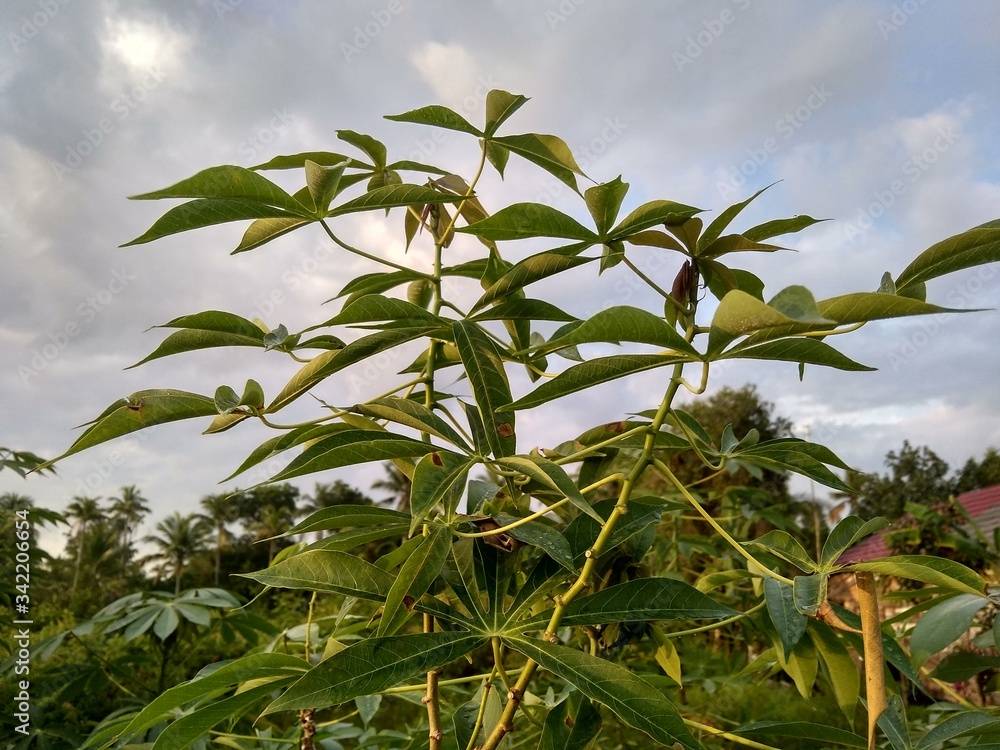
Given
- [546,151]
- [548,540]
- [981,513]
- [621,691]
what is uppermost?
[546,151]

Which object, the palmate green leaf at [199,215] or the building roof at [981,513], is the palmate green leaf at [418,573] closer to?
the palmate green leaf at [199,215]

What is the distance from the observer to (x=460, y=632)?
0.54 metres

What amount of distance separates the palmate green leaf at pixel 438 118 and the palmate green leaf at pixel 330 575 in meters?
0.38

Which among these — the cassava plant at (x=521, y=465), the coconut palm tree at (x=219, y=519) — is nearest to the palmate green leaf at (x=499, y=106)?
the cassava plant at (x=521, y=465)

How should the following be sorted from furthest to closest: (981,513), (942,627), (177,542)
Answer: (177,542) < (981,513) < (942,627)

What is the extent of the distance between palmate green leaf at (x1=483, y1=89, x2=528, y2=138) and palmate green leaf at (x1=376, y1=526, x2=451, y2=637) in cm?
38

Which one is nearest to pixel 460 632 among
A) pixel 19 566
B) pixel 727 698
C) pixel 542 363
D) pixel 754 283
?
pixel 542 363

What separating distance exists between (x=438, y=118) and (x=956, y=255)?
434 millimetres

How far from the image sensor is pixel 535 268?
551 millimetres

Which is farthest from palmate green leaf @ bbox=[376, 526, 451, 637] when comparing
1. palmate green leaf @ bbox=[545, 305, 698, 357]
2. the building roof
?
the building roof

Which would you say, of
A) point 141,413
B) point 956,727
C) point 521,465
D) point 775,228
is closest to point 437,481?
point 521,465

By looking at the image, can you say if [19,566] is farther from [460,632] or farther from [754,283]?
[754,283]

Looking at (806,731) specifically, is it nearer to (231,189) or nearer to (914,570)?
(914,570)

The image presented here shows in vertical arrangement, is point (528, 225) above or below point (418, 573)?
above
